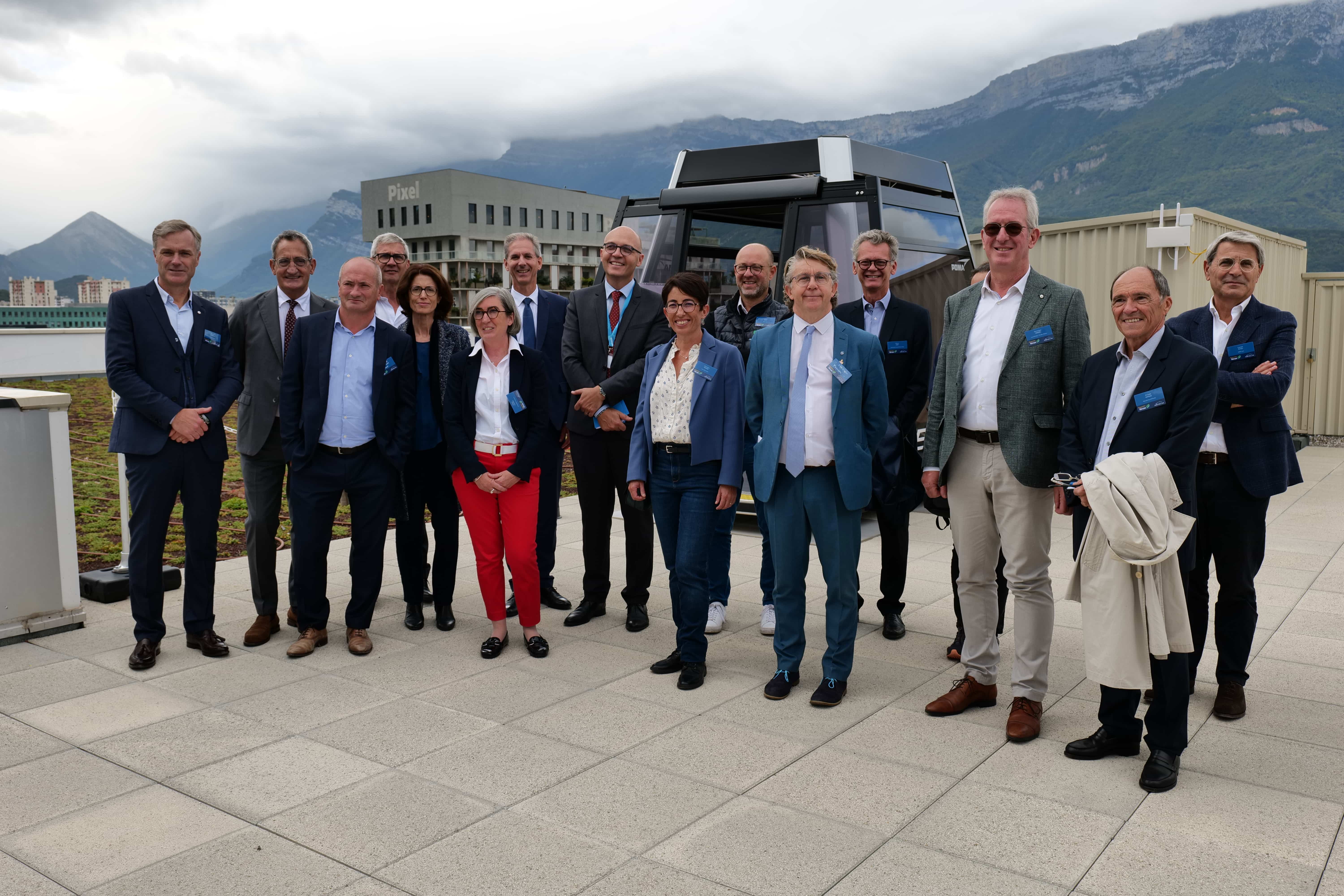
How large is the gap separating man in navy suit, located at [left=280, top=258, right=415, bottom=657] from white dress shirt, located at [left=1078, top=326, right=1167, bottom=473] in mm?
3054

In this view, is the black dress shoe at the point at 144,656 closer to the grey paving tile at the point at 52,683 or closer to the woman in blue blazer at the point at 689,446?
the grey paving tile at the point at 52,683

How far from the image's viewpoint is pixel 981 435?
3.62 m

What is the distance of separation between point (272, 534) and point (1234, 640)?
437 cm

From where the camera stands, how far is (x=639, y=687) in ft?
13.5

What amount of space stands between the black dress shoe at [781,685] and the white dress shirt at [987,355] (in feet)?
4.11

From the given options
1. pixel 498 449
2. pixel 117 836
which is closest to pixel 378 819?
pixel 117 836

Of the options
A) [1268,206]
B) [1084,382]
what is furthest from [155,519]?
[1268,206]

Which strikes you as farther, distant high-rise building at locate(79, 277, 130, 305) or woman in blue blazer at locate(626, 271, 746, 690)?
distant high-rise building at locate(79, 277, 130, 305)

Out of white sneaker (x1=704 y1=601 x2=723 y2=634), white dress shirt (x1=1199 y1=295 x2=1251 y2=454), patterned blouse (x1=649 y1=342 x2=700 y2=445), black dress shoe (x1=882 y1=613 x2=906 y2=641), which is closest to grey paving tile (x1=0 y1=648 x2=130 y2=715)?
patterned blouse (x1=649 y1=342 x2=700 y2=445)

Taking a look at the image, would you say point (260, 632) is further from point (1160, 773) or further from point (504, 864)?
point (1160, 773)

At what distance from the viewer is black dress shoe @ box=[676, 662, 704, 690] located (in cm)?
408

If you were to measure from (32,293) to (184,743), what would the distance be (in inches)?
3384

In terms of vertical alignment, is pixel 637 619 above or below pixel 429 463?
below

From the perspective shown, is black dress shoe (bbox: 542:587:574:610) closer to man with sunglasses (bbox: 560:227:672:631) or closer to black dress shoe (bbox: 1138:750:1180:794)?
man with sunglasses (bbox: 560:227:672:631)
